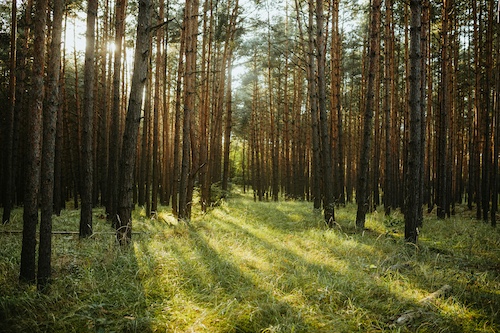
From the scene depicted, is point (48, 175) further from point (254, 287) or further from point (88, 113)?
point (88, 113)

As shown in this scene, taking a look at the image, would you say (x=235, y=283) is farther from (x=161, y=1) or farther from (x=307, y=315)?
(x=161, y=1)

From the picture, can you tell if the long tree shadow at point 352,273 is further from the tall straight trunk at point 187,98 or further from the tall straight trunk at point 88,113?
the tall straight trunk at point 88,113

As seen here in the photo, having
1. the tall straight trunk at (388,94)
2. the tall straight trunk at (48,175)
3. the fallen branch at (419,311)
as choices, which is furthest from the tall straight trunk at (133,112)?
the tall straight trunk at (388,94)

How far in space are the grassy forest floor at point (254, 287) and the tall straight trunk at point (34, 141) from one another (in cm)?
33

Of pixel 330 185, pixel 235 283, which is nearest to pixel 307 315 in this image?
pixel 235 283

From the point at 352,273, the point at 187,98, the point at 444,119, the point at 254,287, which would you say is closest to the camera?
the point at 254,287

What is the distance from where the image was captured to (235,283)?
12.8 ft

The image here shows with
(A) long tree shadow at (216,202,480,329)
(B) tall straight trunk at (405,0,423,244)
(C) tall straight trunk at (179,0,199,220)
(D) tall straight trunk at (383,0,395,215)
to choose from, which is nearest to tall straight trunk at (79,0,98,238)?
(C) tall straight trunk at (179,0,199,220)

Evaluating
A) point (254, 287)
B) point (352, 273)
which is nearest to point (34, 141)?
point (254, 287)

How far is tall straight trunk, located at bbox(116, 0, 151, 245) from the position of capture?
5.21 meters

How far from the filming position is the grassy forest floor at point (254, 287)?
2.98 metres

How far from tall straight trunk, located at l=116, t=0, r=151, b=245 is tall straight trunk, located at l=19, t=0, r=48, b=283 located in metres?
1.46

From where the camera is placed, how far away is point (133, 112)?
5.25 m

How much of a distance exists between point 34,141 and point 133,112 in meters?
1.80
